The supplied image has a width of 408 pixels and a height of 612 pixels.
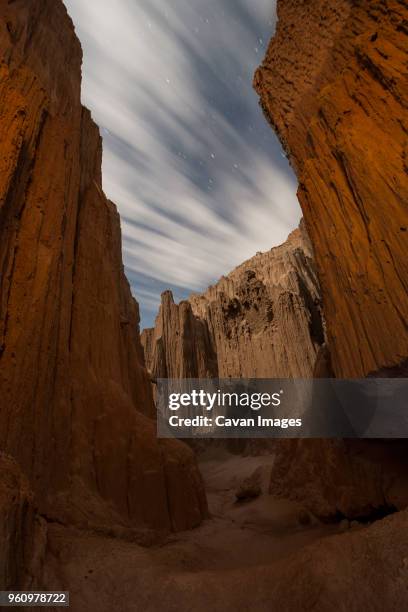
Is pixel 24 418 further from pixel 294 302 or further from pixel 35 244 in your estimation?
pixel 294 302

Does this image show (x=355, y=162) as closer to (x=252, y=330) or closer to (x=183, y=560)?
(x=183, y=560)

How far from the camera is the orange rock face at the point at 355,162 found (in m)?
5.52

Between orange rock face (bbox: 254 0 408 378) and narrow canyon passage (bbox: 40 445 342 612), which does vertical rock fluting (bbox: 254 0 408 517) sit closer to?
orange rock face (bbox: 254 0 408 378)

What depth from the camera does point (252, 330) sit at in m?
36.5

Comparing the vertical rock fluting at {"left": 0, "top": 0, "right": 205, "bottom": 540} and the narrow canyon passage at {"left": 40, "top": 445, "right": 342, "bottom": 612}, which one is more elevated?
the vertical rock fluting at {"left": 0, "top": 0, "right": 205, "bottom": 540}

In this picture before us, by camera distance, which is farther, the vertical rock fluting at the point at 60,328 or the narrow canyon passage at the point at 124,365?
the vertical rock fluting at the point at 60,328

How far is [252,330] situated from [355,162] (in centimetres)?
3092

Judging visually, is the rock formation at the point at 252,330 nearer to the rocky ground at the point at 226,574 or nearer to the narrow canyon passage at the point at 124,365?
the narrow canyon passage at the point at 124,365

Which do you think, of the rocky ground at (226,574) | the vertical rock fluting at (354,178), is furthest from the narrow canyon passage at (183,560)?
the vertical rock fluting at (354,178)

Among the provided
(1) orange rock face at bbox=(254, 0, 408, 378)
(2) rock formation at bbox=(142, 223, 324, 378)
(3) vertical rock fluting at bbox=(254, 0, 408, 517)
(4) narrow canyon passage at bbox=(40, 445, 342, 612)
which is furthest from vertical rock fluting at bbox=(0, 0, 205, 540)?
(2) rock formation at bbox=(142, 223, 324, 378)

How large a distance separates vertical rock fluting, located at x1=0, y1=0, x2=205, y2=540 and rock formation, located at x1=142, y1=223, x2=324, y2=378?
23.9 metres

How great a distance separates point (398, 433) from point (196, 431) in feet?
100

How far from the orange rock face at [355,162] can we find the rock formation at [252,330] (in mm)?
24738

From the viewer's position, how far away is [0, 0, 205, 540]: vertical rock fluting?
636 centimetres
